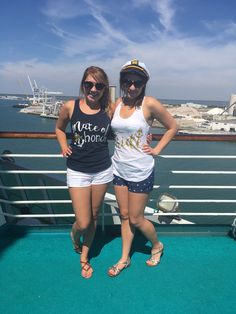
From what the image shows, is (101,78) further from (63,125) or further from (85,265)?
(85,265)

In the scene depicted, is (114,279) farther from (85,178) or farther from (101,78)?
(101,78)

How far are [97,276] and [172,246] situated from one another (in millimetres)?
768

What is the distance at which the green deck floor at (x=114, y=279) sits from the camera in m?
1.78

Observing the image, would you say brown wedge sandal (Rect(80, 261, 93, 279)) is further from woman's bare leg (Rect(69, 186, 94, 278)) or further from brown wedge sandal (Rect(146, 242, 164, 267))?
brown wedge sandal (Rect(146, 242, 164, 267))

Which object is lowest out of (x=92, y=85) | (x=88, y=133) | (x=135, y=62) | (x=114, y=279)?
(x=114, y=279)

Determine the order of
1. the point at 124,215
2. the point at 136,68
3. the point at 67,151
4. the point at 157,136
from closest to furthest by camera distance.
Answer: the point at 136,68
the point at 67,151
the point at 124,215
the point at 157,136

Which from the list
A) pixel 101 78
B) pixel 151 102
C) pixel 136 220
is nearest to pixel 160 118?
pixel 151 102

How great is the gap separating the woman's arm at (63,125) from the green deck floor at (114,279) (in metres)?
0.93

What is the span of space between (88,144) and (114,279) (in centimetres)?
103

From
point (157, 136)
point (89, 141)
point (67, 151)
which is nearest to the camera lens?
point (89, 141)

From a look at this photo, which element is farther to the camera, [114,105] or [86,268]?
[86,268]

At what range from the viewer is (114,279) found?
202 cm

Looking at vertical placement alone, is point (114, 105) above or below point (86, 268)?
above

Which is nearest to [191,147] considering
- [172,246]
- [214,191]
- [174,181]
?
[174,181]
